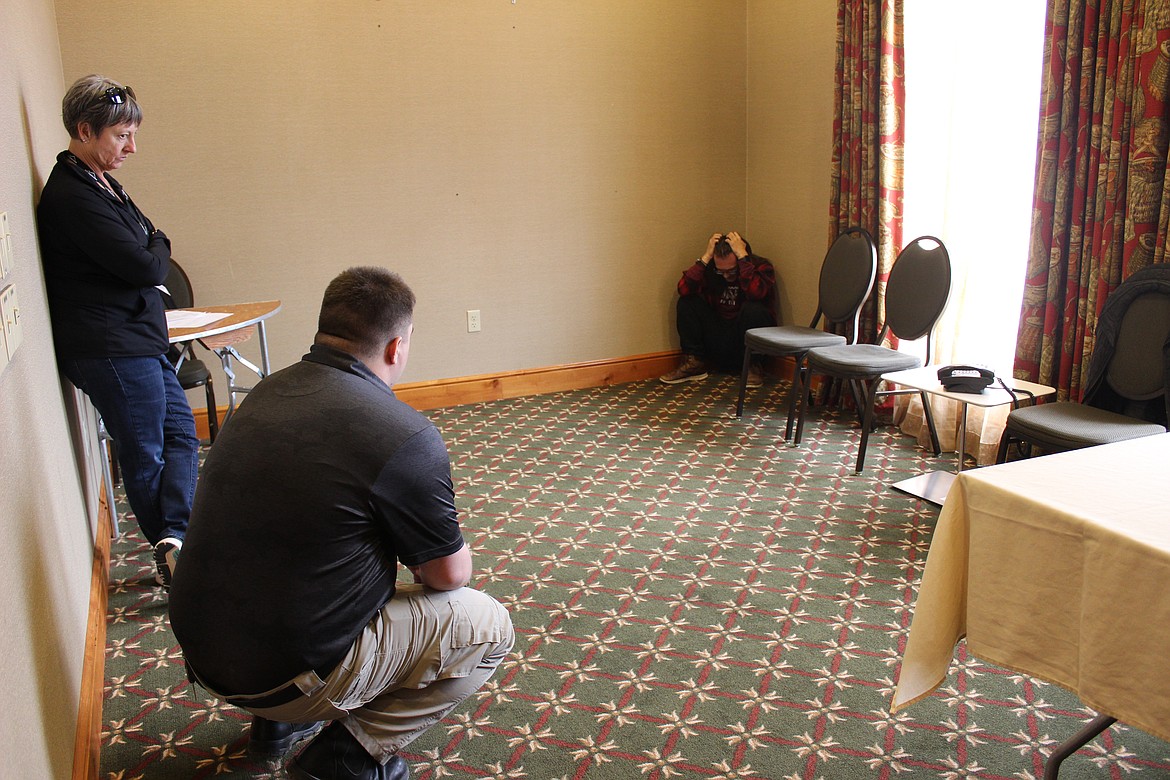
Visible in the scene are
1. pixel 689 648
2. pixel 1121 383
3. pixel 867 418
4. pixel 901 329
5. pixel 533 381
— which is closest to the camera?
pixel 689 648

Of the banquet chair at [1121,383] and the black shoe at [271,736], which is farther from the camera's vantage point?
the banquet chair at [1121,383]

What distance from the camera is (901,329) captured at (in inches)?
156

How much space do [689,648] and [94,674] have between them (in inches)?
60.0

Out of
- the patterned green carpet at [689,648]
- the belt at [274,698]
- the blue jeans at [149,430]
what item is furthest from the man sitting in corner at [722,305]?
the belt at [274,698]

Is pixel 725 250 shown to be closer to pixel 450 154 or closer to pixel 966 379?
pixel 450 154

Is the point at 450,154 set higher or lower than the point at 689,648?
higher

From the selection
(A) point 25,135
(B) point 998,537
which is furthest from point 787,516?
(A) point 25,135

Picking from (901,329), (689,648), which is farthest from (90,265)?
(901,329)

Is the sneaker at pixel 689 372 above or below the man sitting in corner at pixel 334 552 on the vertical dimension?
below

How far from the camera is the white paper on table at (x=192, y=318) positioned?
3224 mm

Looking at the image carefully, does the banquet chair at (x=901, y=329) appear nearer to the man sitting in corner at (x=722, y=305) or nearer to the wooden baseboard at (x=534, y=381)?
the man sitting in corner at (x=722, y=305)

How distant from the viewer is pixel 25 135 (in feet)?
8.23

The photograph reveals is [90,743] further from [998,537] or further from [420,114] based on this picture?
[420,114]

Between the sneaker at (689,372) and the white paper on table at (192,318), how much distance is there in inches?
104
